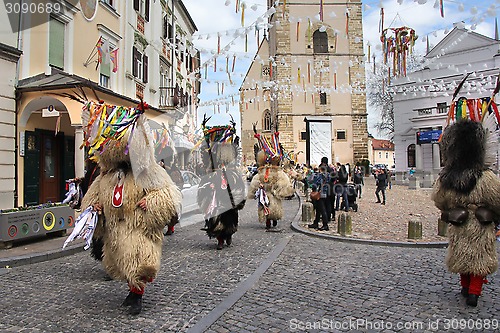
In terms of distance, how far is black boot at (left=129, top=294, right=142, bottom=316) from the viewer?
14.3 ft

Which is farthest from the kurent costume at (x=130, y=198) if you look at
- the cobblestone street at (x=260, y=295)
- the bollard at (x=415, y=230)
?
the bollard at (x=415, y=230)

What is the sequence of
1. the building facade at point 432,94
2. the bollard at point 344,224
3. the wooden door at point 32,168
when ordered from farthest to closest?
the building facade at point 432,94 < the wooden door at point 32,168 < the bollard at point 344,224

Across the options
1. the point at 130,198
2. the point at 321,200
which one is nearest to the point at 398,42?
the point at 321,200

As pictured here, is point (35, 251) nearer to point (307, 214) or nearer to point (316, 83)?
point (307, 214)

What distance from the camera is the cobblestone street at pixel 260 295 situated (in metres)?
4.11

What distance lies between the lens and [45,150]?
1314 cm

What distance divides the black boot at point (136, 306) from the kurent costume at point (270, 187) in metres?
5.72

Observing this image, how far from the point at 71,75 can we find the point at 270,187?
7465mm

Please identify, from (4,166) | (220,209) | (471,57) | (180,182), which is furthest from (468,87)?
(4,166)

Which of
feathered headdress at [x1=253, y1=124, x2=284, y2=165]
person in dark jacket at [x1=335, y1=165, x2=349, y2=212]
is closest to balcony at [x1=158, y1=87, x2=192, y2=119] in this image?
person in dark jacket at [x1=335, y1=165, x2=349, y2=212]

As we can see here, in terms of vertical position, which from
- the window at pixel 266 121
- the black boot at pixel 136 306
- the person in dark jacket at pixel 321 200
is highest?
the window at pixel 266 121

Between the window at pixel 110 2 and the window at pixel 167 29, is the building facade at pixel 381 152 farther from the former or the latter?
the window at pixel 110 2

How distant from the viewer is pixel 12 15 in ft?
36.6

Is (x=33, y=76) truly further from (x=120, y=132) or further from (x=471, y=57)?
(x=471, y=57)
